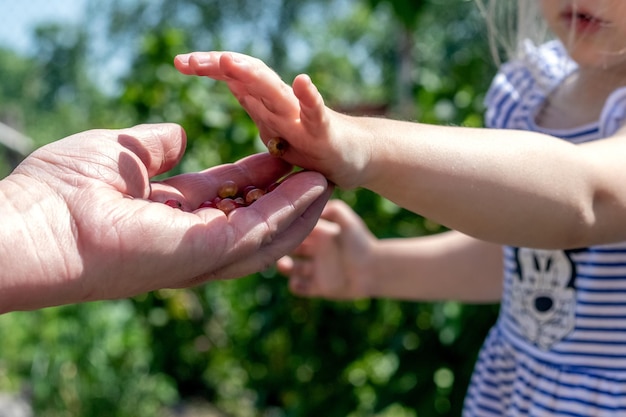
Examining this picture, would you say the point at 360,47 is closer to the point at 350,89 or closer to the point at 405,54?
the point at 350,89

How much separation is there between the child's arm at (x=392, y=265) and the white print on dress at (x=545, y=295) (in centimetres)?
20

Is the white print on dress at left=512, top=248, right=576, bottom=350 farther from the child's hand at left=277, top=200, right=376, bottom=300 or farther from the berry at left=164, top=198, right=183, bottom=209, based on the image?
the berry at left=164, top=198, right=183, bottom=209

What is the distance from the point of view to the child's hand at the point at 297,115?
78cm

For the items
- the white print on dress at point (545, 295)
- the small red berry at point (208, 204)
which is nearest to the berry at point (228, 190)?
the small red berry at point (208, 204)

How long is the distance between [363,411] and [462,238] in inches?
31.4

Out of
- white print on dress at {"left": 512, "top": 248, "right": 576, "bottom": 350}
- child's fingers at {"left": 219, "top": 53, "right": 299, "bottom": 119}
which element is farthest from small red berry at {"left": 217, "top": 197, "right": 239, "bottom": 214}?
white print on dress at {"left": 512, "top": 248, "right": 576, "bottom": 350}

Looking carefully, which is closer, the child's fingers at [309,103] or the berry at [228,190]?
the child's fingers at [309,103]

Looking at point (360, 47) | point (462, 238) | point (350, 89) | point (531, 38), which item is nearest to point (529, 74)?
point (531, 38)

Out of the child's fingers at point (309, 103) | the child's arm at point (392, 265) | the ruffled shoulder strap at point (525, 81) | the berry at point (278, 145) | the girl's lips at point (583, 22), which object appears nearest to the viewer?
the child's fingers at point (309, 103)

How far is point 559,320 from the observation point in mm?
1166

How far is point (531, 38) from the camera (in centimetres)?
137

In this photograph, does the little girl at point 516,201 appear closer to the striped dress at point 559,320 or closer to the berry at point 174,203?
the striped dress at point 559,320

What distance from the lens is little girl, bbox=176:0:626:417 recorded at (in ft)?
2.79

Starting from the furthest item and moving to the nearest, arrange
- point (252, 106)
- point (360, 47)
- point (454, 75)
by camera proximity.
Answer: point (360, 47)
point (454, 75)
point (252, 106)
